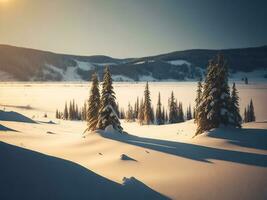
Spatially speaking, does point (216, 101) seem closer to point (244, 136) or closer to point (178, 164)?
point (244, 136)

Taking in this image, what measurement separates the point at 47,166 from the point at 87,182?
2267 mm

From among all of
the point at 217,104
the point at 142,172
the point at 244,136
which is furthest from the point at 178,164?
the point at 217,104

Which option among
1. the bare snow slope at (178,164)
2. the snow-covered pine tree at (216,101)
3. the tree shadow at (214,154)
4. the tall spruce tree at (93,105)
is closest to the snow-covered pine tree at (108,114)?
the bare snow slope at (178,164)

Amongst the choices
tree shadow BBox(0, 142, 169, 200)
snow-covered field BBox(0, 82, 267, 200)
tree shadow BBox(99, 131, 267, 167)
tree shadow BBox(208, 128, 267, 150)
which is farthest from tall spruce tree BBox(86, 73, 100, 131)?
tree shadow BBox(0, 142, 169, 200)

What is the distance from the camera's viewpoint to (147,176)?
661 inches

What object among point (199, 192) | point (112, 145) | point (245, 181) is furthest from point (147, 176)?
point (112, 145)

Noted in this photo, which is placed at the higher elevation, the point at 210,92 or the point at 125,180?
the point at 210,92

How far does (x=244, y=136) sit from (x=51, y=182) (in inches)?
890

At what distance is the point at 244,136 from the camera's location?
2812 centimetres

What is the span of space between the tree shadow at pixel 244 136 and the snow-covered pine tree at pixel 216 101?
2.02 meters

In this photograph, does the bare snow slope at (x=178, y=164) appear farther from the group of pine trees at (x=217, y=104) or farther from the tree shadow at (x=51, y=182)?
the group of pine trees at (x=217, y=104)

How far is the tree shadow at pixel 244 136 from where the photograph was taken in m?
25.5

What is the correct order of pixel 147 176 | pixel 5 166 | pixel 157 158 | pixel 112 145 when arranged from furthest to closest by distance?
1. pixel 112 145
2. pixel 157 158
3. pixel 147 176
4. pixel 5 166

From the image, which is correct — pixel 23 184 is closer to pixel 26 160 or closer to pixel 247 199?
pixel 26 160
